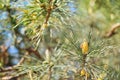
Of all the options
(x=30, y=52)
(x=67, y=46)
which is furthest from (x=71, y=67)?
(x=30, y=52)

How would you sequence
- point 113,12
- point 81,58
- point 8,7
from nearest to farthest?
1. point 81,58
2. point 8,7
3. point 113,12

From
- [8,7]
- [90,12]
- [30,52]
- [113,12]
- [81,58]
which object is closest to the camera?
[81,58]

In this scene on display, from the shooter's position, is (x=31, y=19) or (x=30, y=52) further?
(x=30, y=52)

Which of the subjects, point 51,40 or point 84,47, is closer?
point 84,47

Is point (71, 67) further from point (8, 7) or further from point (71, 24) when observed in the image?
point (8, 7)

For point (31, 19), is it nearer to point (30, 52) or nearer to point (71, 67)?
point (71, 67)

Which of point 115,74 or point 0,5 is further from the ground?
point 0,5

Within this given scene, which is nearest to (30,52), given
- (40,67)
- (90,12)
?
(40,67)

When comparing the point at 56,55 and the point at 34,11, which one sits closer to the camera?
the point at 34,11

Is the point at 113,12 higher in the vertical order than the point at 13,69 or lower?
higher
